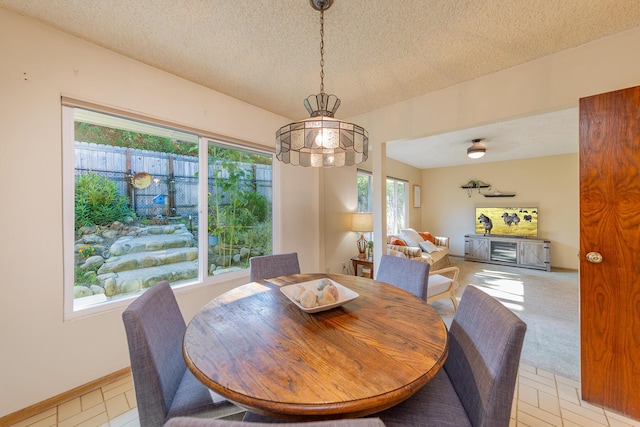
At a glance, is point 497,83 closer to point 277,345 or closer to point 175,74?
point 277,345

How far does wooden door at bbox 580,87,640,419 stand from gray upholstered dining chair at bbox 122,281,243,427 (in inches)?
87.5

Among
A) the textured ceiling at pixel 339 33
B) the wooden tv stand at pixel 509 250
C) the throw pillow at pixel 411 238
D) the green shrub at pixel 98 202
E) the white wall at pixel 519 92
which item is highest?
the textured ceiling at pixel 339 33

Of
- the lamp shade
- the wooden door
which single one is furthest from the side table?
the wooden door

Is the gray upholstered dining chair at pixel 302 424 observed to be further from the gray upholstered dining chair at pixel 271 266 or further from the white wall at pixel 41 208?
the white wall at pixel 41 208

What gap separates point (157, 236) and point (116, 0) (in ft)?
5.40

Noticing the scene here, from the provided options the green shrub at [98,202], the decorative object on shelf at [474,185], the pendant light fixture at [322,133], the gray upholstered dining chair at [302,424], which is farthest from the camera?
the decorative object on shelf at [474,185]

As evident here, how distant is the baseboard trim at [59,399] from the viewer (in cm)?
149

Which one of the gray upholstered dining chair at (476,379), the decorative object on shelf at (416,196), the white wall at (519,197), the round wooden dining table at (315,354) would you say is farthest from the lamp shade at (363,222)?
the white wall at (519,197)

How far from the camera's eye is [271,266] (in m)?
2.13

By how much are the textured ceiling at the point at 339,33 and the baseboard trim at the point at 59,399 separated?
2421mm

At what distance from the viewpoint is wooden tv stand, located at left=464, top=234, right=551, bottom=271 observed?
502 cm

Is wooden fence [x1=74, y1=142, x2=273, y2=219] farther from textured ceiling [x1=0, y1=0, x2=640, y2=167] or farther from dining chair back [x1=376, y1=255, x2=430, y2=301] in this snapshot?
dining chair back [x1=376, y1=255, x2=430, y2=301]

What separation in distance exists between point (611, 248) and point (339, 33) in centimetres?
222

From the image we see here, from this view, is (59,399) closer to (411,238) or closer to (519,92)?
(519,92)
